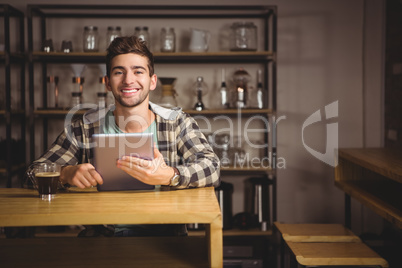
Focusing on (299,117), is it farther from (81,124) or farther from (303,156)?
(81,124)

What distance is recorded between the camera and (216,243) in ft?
3.99

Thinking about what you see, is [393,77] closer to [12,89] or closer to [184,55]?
[184,55]

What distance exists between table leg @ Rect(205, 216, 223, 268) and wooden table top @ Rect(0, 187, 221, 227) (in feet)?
A: 0.05

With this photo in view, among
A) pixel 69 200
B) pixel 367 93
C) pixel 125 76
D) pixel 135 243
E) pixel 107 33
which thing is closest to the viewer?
pixel 69 200

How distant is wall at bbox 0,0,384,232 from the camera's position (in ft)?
11.2

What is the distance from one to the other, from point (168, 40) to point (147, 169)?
195cm

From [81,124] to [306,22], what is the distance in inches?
86.6

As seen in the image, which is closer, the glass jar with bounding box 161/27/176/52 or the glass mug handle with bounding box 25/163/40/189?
the glass mug handle with bounding box 25/163/40/189

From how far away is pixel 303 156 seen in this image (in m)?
3.51

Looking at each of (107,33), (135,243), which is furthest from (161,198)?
(107,33)

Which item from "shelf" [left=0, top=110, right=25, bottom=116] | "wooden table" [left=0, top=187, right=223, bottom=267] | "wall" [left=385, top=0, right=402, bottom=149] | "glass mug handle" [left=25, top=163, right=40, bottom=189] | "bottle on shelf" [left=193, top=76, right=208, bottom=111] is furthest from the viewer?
"bottle on shelf" [left=193, top=76, right=208, bottom=111]

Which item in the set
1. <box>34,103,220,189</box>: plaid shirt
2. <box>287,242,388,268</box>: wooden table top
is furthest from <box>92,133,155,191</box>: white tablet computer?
<box>287,242,388,268</box>: wooden table top

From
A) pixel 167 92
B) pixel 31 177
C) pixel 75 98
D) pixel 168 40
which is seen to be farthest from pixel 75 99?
pixel 31 177

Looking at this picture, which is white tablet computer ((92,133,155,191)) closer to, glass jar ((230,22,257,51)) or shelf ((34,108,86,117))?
shelf ((34,108,86,117))
